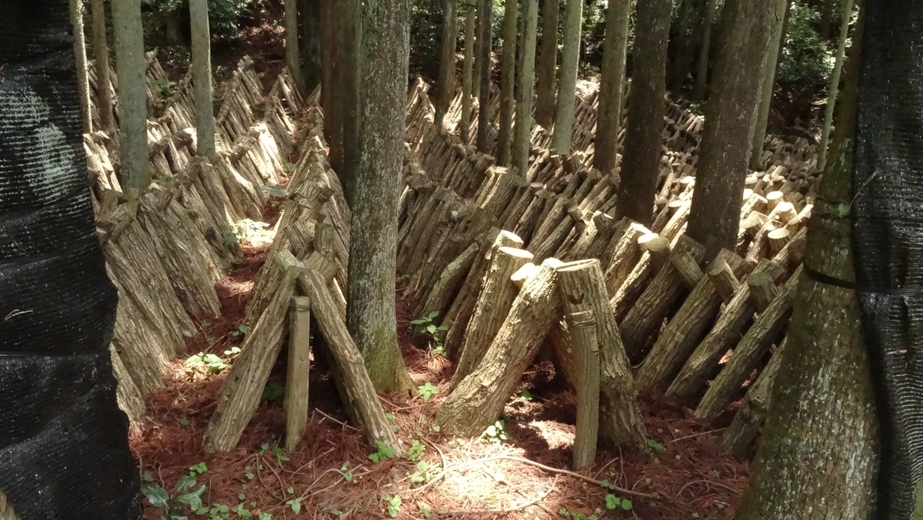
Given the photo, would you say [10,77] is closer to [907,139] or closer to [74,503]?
[74,503]

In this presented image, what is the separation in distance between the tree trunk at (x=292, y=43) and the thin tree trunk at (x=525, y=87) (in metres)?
10.8

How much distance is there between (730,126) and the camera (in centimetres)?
593

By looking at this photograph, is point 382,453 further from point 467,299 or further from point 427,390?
point 467,299

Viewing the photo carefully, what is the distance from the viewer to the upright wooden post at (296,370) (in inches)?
160

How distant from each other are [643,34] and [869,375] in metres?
5.15

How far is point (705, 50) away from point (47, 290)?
2202cm

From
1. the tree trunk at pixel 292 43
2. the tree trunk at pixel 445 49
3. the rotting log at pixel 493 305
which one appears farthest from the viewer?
the tree trunk at pixel 292 43

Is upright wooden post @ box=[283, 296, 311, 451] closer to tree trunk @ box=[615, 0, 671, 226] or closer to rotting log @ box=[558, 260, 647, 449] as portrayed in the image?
rotting log @ box=[558, 260, 647, 449]

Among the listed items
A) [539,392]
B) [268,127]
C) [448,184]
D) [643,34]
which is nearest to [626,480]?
[539,392]

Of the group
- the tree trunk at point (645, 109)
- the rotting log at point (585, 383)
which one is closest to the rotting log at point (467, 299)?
the rotting log at point (585, 383)

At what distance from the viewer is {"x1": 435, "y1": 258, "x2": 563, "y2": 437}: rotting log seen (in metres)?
4.23

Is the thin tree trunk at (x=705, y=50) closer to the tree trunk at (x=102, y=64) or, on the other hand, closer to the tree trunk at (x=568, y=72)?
the tree trunk at (x=568, y=72)

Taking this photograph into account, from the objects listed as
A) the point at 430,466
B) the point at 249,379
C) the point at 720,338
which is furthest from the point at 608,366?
the point at 249,379

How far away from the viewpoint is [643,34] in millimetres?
7031
